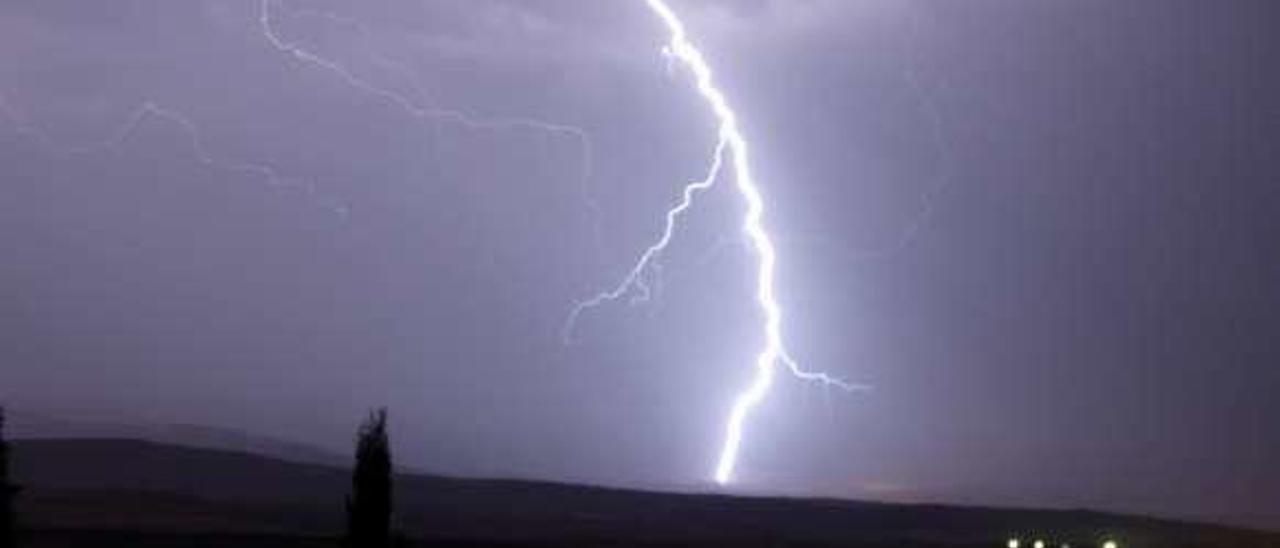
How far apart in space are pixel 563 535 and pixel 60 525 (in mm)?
19469

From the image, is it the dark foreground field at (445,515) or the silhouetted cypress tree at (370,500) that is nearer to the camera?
the silhouetted cypress tree at (370,500)

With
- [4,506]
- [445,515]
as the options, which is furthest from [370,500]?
[445,515]

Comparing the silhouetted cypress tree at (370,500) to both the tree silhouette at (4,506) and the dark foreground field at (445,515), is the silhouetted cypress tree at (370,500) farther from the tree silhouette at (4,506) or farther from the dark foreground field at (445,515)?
the dark foreground field at (445,515)

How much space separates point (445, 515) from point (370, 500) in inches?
2312

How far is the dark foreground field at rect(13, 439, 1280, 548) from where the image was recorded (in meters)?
62.9

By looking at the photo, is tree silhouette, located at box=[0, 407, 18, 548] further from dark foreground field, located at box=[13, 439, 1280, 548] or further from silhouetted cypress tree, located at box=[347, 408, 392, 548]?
dark foreground field, located at box=[13, 439, 1280, 548]

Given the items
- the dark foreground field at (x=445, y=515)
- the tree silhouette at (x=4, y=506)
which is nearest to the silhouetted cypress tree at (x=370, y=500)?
the tree silhouette at (x=4, y=506)

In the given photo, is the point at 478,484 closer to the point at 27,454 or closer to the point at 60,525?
the point at 27,454

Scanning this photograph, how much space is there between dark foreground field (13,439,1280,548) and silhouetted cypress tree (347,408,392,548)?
26.5 meters

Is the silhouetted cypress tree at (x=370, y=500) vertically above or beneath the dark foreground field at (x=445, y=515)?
beneath

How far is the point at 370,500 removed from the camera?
83.7 feet

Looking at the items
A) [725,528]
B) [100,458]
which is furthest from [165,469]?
[725,528]

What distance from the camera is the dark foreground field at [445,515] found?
2477 inches

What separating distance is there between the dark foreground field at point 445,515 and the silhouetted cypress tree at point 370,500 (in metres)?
26.5
